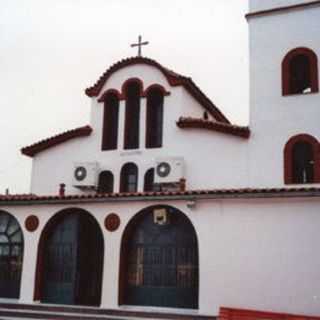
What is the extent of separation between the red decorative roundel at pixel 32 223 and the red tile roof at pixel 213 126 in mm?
6148

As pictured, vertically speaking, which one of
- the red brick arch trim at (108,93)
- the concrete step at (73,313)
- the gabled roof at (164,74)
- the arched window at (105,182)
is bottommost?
the concrete step at (73,313)

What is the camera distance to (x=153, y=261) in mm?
15562

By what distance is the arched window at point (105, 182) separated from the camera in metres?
20.0

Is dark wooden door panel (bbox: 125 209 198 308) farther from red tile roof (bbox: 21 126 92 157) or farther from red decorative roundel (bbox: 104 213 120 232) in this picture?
red tile roof (bbox: 21 126 92 157)

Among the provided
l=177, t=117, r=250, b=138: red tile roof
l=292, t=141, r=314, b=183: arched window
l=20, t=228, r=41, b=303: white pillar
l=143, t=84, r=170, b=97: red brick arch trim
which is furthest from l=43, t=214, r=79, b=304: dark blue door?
l=292, t=141, r=314, b=183: arched window

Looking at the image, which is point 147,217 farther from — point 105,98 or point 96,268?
point 105,98

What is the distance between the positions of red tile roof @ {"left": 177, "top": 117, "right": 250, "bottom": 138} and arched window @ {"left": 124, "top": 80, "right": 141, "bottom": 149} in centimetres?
191

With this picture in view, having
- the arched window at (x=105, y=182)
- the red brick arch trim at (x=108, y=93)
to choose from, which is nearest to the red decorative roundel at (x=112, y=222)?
the arched window at (x=105, y=182)

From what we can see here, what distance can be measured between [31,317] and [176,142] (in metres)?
7.88

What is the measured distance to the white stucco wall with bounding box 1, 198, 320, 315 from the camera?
13.4 m

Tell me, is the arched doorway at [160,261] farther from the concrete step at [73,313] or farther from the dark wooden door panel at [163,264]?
the concrete step at [73,313]

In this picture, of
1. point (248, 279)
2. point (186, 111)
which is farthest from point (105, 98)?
point (248, 279)

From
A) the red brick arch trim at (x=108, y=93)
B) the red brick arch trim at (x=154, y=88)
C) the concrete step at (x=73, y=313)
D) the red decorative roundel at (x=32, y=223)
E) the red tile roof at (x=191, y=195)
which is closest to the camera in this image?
the red tile roof at (x=191, y=195)

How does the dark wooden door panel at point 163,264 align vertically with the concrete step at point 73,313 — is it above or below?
above
